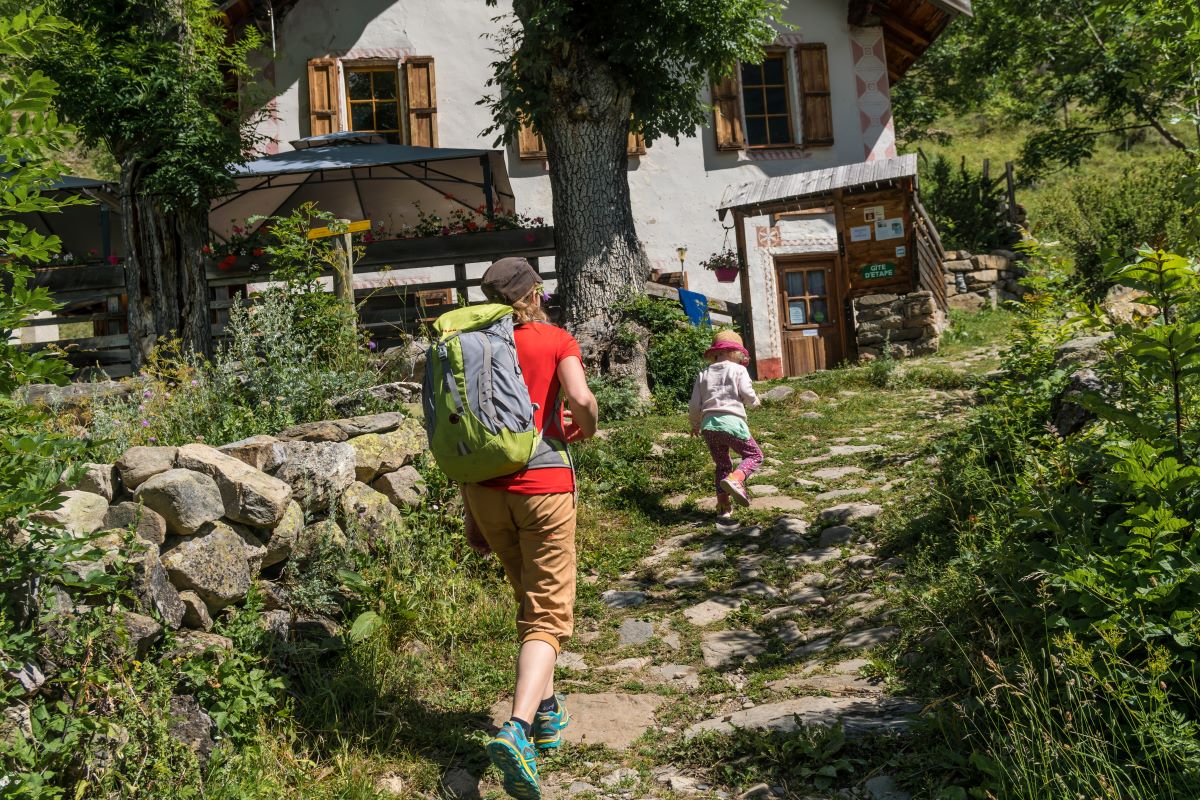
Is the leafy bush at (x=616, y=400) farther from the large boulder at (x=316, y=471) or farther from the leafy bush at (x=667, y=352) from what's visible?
the large boulder at (x=316, y=471)

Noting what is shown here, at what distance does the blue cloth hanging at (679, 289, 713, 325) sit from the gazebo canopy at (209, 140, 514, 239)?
9.29 ft

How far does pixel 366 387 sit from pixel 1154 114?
13694 mm

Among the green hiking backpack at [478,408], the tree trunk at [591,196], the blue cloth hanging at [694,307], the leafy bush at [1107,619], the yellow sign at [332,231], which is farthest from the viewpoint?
the blue cloth hanging at [694,307]

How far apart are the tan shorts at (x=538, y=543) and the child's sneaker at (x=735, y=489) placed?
279cm

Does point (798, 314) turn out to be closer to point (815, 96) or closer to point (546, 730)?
point (815, 96)

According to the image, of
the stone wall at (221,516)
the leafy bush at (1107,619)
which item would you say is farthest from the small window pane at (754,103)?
the leafy bush at (1107,619)

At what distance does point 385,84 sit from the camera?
15.2 metres

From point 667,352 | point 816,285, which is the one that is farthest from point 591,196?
point 816,285

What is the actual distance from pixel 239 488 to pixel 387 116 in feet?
39.9

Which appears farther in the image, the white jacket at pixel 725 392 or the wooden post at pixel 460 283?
the wooden post at pixel 460 283

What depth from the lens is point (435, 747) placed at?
12.5 feet

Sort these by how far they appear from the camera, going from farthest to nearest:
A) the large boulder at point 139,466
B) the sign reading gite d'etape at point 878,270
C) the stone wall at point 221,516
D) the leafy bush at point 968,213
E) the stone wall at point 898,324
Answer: the leafy bush at point 968,213
the sign reading gite d'etape at point 878,270
the stone wall at point 898,324
the large boulder at point 139,466
the stone wall at point 221,516

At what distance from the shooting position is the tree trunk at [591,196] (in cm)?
950

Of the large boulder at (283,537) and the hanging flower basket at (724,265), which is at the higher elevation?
the hanging flower basket at (724,265)
